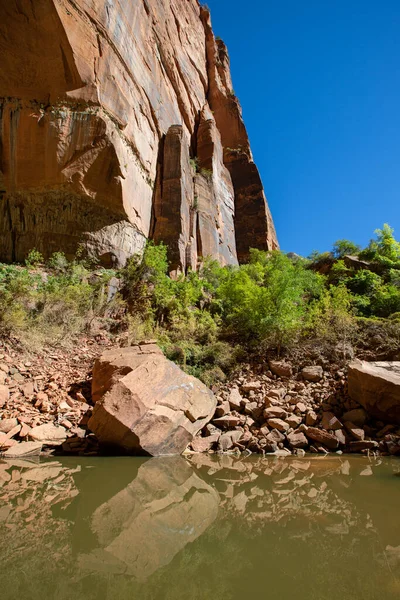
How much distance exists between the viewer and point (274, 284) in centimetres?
988

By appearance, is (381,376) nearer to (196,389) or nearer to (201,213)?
(196,389)

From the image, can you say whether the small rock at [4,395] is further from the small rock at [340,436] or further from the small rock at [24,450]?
the small rock at [340,436]

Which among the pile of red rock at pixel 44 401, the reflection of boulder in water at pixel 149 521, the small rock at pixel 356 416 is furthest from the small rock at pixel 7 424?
the small rock at pixel 356 416

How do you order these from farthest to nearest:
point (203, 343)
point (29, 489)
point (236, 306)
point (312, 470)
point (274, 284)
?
point (236, 306), point (274, 284), point (203, 343), point (312, 470), point (29, 489)

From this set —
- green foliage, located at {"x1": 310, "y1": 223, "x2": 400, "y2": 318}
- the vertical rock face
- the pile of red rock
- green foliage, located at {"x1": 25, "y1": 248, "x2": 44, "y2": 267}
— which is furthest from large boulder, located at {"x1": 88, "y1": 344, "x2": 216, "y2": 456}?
green foliage, located at {"x1": 310, "y1": 223, "x2": 400, "y2": 318}

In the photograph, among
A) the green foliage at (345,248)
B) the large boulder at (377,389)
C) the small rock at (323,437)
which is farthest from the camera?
the green foliage at (345,248)

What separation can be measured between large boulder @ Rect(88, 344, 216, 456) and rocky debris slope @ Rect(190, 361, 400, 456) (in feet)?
1.56

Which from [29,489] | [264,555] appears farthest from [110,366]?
[264,555]

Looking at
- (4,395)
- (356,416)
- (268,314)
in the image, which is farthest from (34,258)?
(356,416)

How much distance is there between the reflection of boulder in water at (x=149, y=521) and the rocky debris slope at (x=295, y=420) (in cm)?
189

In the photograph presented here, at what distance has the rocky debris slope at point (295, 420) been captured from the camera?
5496 mm

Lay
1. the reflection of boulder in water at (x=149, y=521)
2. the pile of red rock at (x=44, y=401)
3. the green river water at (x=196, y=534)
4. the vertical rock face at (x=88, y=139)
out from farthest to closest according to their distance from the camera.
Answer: the vertical rock face at (x=88, y=139), the pile of red rock at (x=44, y=401), the reflection of boulder in water at (x=149, y=521), the green river water at (x=196, y=534)

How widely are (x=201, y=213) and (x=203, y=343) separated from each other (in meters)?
10.1

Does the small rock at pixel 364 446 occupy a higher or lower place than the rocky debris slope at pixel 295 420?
lower
